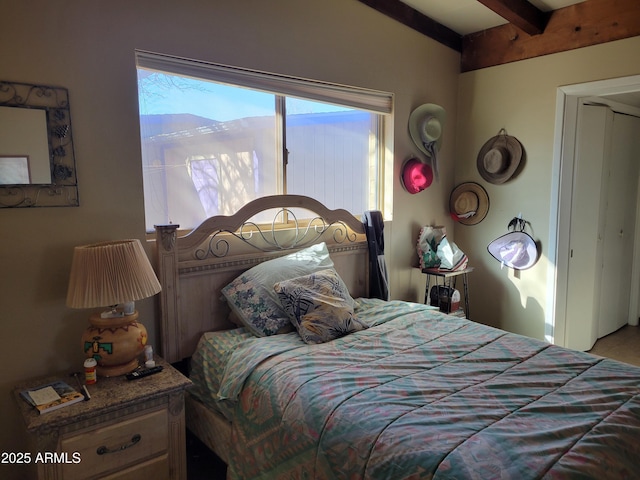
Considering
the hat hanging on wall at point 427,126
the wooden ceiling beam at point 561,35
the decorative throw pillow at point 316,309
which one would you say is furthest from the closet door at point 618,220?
the decorative throw pillow at point 316,309

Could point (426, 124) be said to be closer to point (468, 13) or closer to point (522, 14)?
point (468, 13)

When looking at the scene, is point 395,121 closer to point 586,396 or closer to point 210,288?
point 210,288

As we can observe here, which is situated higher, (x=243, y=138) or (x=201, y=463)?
(x=243, y=138)

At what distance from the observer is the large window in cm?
229

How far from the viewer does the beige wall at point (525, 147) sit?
3211 mm

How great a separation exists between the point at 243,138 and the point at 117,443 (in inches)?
67.4

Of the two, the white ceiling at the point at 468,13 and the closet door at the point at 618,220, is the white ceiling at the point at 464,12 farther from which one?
the closet door at the point at 618,220

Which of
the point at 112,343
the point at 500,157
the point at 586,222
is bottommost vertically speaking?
the point at 112,343

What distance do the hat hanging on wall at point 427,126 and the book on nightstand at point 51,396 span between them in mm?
2850

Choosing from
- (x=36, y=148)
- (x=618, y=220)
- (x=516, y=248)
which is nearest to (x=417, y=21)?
(x=516, y=248)

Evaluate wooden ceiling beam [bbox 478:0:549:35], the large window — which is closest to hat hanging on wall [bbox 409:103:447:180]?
the large window

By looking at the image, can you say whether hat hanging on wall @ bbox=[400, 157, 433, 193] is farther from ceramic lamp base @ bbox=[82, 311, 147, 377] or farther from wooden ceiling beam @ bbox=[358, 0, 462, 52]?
ceramic lamp base @ bbox=[82, 311, 147, 377]

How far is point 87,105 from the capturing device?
6.52 feet

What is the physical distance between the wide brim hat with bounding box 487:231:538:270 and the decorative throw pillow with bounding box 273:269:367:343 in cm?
181
